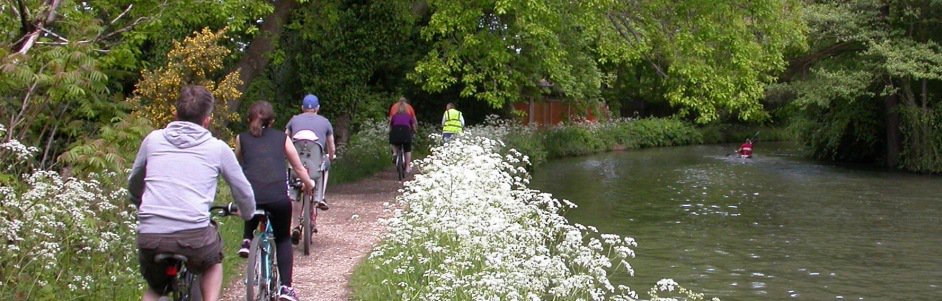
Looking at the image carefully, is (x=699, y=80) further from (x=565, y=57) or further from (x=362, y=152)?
(x=362, y=152)

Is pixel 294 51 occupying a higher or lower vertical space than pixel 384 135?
higher

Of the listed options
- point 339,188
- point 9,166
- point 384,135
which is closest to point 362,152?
point 384,135

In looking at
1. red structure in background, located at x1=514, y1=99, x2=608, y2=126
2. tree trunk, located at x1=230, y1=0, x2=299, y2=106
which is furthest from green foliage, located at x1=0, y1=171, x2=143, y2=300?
red structure in background, located at x1=514, y1=99, x2=608, y2=126

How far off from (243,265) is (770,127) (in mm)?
51897

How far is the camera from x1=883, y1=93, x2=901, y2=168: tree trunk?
32656 mm

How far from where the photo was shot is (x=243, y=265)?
9.98m

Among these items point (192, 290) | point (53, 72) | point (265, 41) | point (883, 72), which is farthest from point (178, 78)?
point (883, 72)

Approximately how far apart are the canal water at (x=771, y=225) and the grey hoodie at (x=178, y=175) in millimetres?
6976

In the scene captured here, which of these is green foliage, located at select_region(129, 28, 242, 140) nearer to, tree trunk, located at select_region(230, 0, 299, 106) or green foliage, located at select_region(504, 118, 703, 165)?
tree trunk, located at select_region(230, 0, 299, 106)

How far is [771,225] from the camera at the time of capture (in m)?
17.7

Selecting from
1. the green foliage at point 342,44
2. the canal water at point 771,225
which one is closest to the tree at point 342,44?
the green foliage at point 342,44

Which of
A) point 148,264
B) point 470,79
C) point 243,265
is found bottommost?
point 243,265

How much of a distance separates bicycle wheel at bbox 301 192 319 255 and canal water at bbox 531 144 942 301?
3.42 m

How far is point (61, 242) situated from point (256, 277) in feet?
4.26
